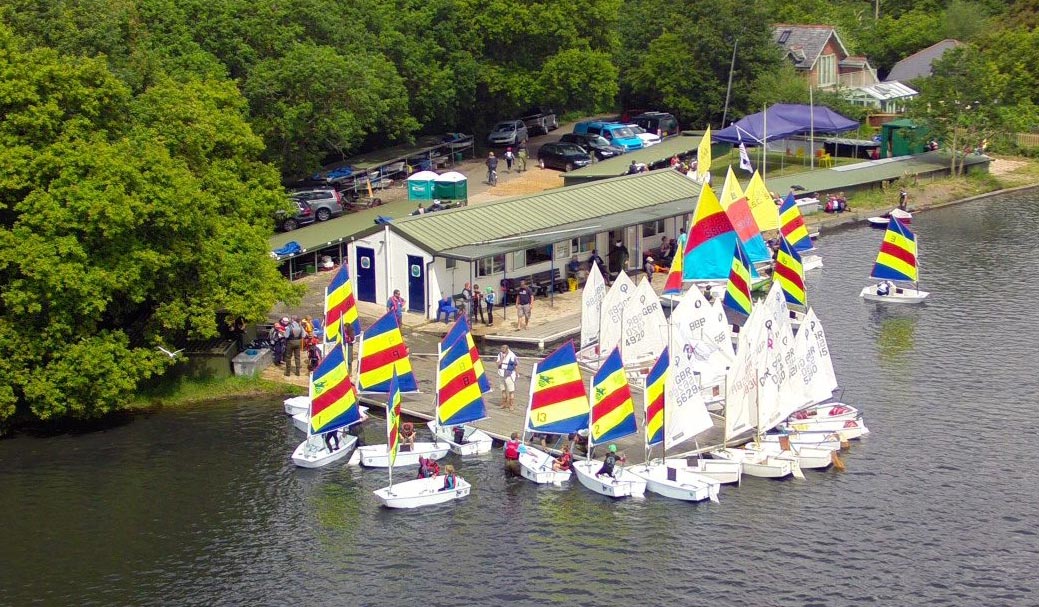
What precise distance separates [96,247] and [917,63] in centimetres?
9975

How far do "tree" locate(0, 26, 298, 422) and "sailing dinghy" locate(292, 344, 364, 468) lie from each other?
8.46 m

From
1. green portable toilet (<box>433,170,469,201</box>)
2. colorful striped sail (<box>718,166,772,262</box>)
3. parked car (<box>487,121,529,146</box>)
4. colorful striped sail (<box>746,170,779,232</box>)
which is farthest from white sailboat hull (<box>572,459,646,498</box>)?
parked car (<box>487,121,529,146</box>)

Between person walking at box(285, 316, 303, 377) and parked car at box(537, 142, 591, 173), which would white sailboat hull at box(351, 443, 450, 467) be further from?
parked car at box(537, 142, 591, 173)

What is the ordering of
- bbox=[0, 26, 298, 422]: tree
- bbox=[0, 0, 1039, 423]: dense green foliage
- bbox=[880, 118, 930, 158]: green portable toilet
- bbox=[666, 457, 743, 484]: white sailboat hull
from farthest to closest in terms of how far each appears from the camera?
bbox=[880, 118, 930, 158]: green portable toilet → bbox=[0, 0, 1039, 423]: dense green foliage → bbox=[0, 26, 298, 422]: tree → bbox=[666, 457, 743, 484]: white sailboat hull

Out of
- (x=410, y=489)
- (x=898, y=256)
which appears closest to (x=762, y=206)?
(x=898, y=256)

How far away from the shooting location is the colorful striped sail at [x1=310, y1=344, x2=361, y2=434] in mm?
50688

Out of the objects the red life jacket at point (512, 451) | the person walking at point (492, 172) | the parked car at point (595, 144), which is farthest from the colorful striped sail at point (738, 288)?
the parked car at point (595, 144)

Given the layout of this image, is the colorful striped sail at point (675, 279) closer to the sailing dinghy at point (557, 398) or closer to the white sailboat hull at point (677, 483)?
the sailing dinghy at point (557, 398)

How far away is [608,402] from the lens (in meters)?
49.7

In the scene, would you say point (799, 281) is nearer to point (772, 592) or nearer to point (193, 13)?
point (772, 592)

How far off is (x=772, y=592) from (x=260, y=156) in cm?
5606

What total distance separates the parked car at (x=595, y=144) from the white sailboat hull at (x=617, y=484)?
196 ft

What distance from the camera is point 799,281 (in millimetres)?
66250

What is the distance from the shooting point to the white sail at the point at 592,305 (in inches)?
2360
